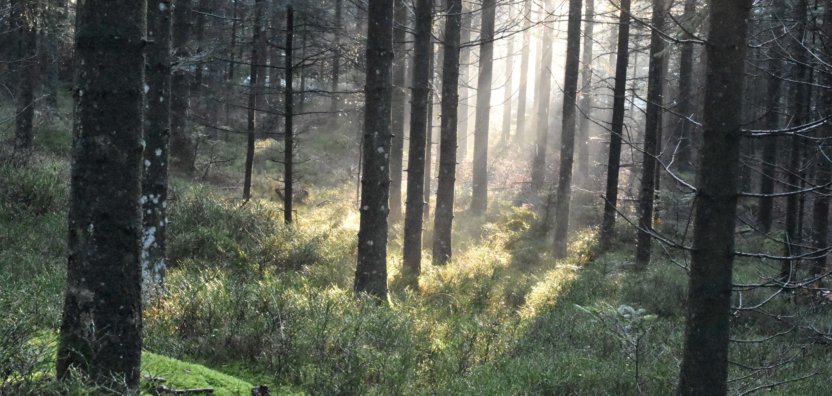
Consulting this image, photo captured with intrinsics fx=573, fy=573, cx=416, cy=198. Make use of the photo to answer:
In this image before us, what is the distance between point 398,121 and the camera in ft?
67.1

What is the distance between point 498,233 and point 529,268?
3271 mm

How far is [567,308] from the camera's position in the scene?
999cm

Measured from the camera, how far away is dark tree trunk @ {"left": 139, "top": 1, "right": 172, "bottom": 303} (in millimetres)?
7554

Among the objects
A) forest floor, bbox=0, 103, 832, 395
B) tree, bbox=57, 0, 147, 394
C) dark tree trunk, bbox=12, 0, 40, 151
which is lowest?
forest floor, bbox=0, 103, 832, 395

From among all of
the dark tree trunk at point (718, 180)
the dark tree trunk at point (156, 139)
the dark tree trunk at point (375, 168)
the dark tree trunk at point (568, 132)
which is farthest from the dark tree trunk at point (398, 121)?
the dark tree trunk at point (718, 180)

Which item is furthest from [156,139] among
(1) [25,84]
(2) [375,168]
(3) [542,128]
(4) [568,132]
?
(3) [542,128]

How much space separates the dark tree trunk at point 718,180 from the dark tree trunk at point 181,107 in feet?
62.6

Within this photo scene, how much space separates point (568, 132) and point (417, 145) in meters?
6.06

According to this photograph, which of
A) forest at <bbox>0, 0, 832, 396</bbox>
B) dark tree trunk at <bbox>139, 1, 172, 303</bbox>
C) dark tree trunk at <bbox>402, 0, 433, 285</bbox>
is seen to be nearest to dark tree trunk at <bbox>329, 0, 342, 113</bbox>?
forest at <bbox>0, 0, 832, 396</bbox>

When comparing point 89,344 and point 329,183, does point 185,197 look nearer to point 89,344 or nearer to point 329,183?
point 89,344

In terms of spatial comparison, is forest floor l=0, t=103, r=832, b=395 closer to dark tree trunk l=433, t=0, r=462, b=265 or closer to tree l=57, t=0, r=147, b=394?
tree l=57, t=0, r=147, b=394

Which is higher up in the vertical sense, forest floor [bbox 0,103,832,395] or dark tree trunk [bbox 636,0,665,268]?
dark tree trunk [bbox 636,0,665,268]

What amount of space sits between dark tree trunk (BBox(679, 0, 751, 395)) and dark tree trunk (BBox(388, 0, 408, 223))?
1398cm

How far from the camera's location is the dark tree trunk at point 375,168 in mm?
8797
